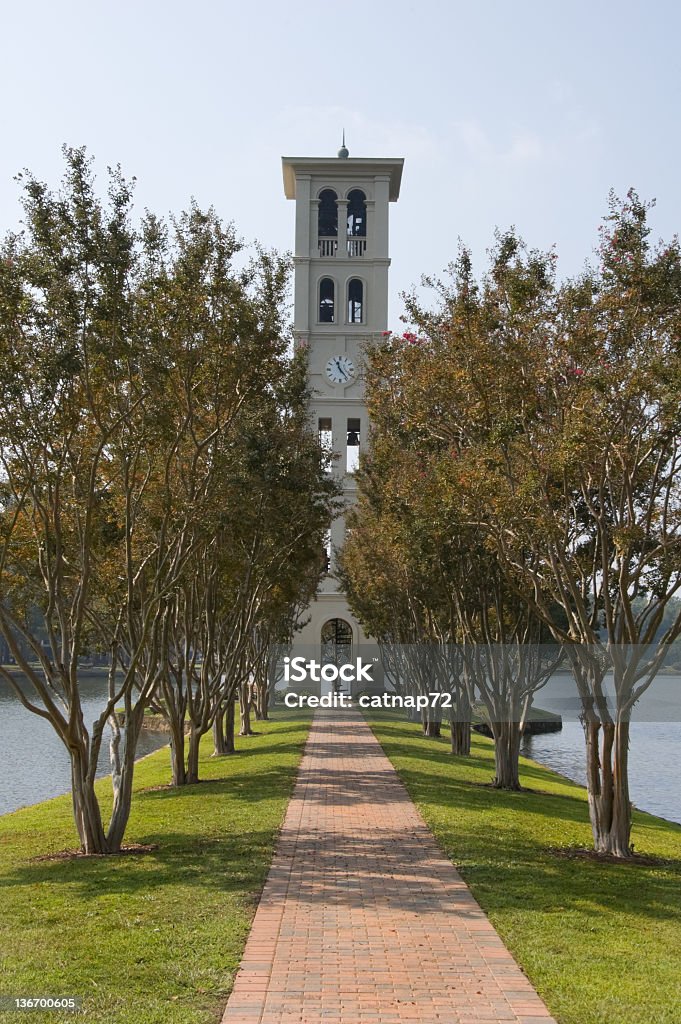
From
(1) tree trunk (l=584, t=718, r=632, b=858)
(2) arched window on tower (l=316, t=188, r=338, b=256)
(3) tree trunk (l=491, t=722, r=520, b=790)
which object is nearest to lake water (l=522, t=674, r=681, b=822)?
(3) tree trunk (l=491, t=722, r=520, b=790)

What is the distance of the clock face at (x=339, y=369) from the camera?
2317 inches

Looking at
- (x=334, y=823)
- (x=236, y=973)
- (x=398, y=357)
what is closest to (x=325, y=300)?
(x=398, y=357)

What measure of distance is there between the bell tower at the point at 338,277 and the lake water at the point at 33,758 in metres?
19.7

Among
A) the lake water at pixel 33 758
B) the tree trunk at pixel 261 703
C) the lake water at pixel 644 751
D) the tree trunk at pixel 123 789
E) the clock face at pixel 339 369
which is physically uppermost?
the clock face at pixel 339 369

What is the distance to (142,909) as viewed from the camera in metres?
9.87

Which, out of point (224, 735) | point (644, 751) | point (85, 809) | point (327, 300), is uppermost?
point (327, 300)

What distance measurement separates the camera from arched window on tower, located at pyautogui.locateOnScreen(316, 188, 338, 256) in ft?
195

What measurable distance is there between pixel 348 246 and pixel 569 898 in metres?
52.6

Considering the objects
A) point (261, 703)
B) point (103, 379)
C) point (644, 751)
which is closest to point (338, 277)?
point (261, 703)

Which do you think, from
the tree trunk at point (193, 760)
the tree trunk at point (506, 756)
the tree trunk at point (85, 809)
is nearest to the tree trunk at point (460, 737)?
the tree trunk at point (506, 756)

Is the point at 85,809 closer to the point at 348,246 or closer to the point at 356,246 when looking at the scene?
the point at 348,246

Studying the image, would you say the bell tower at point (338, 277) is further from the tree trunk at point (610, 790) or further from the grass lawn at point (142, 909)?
the tree trunk at point (610, 790)

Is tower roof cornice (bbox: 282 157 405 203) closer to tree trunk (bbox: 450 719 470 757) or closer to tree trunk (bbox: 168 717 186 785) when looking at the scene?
tree trunk (bbox: 450 719 470 757)
